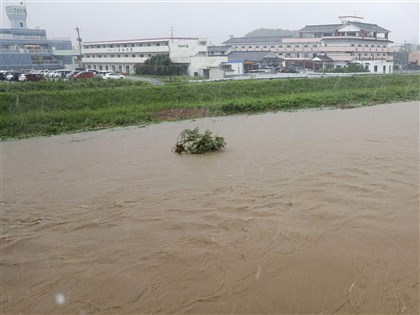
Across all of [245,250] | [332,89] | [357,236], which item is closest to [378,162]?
[357,236]

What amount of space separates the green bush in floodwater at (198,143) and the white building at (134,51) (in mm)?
32766

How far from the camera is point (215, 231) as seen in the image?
5.62 meters

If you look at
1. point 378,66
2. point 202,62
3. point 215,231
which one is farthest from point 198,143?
point 378,66

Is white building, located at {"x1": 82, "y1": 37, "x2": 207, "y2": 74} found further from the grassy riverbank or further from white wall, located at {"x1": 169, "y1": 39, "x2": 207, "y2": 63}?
the grassy riverbank

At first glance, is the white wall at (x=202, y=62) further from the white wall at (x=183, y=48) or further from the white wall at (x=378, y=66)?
the white wall at (x=378, y=66)

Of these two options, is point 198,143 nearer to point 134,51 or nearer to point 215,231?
point 215,231

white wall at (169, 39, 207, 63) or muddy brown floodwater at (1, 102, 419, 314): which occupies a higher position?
white wall at (169, 39, 207, 63)

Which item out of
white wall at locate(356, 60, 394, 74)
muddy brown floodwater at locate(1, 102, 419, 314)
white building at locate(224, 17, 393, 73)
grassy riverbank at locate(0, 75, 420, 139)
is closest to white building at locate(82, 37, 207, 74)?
white building at locate(224, 17, 393, 73)

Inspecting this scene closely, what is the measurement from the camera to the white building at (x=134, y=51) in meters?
45.9

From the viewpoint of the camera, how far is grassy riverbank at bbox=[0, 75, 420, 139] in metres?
16.1

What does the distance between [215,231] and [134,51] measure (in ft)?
152

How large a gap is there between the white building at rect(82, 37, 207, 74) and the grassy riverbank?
1885 centimetres

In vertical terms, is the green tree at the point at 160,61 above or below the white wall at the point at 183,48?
below

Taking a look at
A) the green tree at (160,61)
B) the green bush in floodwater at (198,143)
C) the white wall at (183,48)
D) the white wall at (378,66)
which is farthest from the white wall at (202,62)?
the green bush in floodwater at (198,143)
